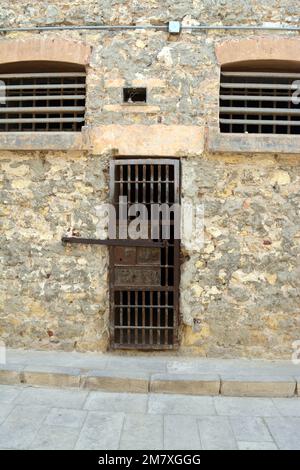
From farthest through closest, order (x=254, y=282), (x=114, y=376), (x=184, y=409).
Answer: (x=254, y=282) < (x=114, y=376) < (x=184, y=409)

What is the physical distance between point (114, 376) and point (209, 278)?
5.13ft

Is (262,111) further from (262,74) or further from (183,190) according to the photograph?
(183,190)

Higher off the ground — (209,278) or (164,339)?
(209,278)

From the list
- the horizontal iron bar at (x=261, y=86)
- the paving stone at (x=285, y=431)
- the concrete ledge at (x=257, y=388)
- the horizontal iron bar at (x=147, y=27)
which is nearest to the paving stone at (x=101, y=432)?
the concrete ledge at (x=257, y=388)

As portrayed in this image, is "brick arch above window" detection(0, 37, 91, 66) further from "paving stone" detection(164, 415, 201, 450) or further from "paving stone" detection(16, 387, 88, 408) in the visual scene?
"paving stone" detection(164, 415, 201, 450)

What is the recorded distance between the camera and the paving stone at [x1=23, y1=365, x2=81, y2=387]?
13.4 ft

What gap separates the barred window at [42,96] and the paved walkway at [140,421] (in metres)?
3.14

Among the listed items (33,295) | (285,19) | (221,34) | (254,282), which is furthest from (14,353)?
(285,19)

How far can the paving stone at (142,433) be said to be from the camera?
3.03 metres

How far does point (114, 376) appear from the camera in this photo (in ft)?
13.3

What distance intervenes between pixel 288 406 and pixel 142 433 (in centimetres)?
Result: 148

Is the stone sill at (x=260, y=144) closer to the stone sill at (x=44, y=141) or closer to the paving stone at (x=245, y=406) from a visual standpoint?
the stone sill at (x=44, y=141)

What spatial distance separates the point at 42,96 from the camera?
16.2 feet

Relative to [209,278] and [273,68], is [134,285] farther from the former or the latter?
[273,68]
